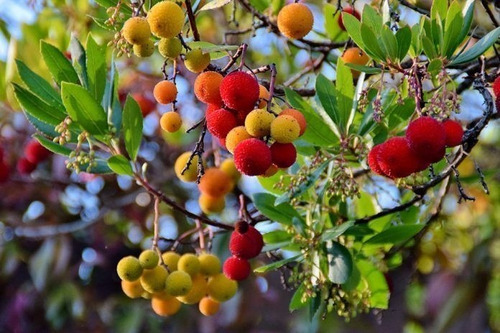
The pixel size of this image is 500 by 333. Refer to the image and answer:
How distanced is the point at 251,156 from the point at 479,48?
420 mm

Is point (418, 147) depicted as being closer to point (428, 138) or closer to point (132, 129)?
point (428, 138)

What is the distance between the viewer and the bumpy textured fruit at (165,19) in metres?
1.24

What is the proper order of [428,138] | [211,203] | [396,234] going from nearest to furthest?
[428,138], [396,234], [211,203]

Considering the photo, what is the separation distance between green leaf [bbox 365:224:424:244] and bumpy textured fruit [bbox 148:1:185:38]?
0.67 metres

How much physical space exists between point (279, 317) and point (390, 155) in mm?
1807

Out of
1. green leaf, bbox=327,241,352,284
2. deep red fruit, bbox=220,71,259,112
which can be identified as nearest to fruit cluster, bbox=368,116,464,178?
deep red fruit, bbox=220,71,259,112

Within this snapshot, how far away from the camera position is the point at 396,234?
165cm

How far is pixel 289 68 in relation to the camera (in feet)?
8.69

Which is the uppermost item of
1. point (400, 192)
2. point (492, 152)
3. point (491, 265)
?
point (400, 192)

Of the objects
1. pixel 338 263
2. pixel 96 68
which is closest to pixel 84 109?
pixel 96 68

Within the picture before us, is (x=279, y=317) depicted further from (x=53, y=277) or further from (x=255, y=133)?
(x=255, y=133)

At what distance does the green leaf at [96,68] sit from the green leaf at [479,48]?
29.6 inches

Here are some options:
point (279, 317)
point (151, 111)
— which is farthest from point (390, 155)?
point (151, 111)

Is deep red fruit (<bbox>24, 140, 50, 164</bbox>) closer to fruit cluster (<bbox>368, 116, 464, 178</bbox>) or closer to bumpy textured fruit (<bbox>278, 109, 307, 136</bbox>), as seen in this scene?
bumpy textured fruit (<bbox>278, 109, 307, 136</bbox>)
